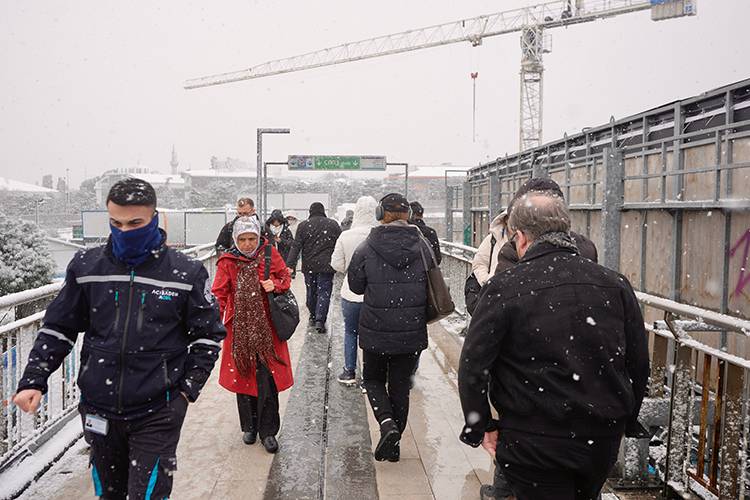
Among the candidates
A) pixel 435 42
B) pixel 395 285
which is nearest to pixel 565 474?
pixel 395 285

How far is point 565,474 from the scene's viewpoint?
216 centimetres

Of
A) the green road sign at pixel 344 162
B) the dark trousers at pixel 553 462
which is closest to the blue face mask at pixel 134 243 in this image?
the dark trousers at pixel 553 462

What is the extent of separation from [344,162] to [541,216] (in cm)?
2679

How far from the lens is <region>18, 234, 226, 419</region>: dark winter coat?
2.55m

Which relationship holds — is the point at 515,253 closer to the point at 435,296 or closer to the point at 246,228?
the point at 435,296

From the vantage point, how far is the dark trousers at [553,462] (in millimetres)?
2121

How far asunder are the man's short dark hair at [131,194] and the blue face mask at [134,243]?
0.33 ft

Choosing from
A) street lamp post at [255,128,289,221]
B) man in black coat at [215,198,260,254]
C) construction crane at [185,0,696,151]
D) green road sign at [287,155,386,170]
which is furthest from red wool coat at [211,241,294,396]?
construction crane at [185,0,696,151]

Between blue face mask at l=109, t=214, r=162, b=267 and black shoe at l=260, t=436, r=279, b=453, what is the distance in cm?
229

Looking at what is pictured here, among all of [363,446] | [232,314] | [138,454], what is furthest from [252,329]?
[138,454]

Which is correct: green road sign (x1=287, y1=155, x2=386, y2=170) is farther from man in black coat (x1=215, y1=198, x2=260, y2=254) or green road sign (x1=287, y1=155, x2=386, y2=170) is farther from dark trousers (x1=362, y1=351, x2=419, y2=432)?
dark trousers (x1=362, y1=351, x2=419, y2=432)

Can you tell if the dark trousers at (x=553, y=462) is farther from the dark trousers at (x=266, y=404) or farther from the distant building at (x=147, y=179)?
the distant building at (x=147, y=179)

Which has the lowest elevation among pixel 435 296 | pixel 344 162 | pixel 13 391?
pixel 13 391

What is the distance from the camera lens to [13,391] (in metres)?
3.85
